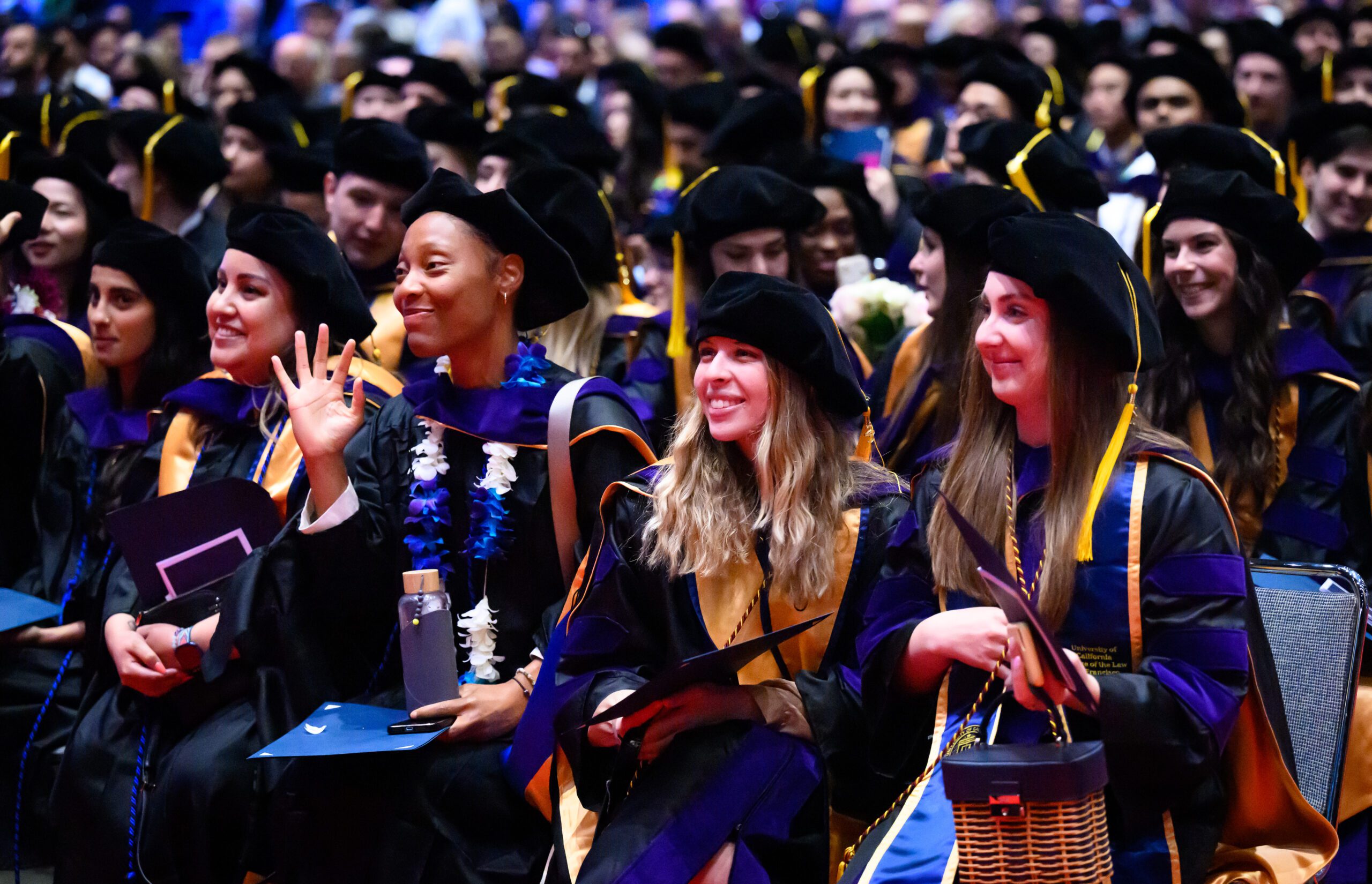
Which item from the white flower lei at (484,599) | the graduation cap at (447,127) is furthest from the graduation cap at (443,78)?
the white flower lei at (484,599)

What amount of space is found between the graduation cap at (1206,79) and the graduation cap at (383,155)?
3.85 m

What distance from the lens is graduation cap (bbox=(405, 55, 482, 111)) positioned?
895 centimetres

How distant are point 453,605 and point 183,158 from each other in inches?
181

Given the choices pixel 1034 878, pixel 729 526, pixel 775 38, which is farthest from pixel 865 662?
pixel 775 38

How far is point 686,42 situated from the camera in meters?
10.7

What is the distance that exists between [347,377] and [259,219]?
0.60 m

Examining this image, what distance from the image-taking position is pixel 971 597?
3.35 meters

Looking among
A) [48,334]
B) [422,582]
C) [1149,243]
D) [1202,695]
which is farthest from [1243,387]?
[48,334]

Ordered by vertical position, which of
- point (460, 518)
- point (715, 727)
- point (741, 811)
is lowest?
point (741, 811)

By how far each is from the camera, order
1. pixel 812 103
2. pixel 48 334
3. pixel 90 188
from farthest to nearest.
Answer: pixel 812 103, pixel 90 188, pixel 48 334

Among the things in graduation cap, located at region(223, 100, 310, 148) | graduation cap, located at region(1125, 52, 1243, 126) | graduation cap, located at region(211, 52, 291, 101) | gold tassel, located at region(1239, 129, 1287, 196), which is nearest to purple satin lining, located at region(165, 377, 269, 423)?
gold tassel, located at region(1239, 129, 1287, 196)

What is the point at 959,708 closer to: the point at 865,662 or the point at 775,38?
the point at 865,662

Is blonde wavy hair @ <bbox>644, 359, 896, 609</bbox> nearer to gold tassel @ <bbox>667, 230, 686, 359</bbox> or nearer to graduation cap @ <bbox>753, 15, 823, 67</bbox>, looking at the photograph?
gold tassel @ <bbox>667, 230, 686, 359</bbox>

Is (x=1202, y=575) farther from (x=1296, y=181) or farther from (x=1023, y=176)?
(x=1296, y=181)
